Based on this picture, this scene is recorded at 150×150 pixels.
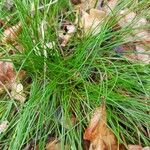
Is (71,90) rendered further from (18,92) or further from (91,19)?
(91,19)

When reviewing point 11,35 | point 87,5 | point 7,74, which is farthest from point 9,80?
point 87,5

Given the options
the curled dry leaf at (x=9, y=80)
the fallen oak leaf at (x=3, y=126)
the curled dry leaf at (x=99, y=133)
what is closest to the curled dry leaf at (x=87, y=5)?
the curled dry leaf at (x=9, y=80)

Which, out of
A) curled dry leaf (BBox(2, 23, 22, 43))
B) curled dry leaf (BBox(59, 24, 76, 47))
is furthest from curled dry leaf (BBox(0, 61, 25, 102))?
Result: curled dry leaf (BBox(59, 24, 76, 47))

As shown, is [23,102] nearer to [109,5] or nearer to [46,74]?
[46,74]

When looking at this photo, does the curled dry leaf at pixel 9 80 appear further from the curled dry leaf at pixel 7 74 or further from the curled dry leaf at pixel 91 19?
the curled dry leaf at pixel 91 19

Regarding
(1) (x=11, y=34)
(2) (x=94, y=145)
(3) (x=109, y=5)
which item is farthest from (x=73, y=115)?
(3) (x=109, y=5)
